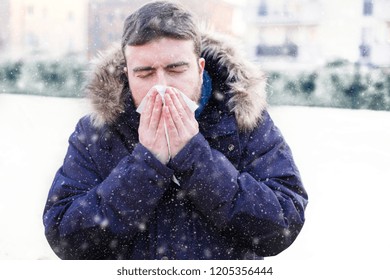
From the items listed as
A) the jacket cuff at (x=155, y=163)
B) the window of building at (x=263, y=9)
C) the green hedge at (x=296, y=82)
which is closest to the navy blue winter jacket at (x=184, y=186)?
the jacket cuff at (x=155, y=163)

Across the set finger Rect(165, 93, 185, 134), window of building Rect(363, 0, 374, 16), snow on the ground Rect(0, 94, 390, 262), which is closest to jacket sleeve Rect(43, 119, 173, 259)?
finger Rect(165, 93, 185, 134)

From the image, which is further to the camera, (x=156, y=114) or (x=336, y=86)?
(x=336, y=86)

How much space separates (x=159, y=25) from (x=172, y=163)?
1.59 feet

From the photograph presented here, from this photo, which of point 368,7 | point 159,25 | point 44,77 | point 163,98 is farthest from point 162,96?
point 44,77

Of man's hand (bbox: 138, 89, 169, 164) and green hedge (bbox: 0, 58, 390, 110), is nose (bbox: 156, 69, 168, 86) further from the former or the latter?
green hedge (bbox: 0, 58, 390, 110)

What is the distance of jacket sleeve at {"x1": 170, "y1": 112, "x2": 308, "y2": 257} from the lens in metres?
1.74

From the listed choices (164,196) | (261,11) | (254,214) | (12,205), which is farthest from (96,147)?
(261,11)

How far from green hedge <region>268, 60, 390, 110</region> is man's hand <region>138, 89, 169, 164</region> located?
1.84m

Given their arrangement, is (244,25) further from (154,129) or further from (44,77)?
(44,77)

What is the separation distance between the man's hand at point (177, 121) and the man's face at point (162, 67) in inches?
3.3

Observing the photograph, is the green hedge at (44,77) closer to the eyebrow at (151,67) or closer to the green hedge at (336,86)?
the green hedge at (336,86)

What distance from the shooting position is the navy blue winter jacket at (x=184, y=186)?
1743mm

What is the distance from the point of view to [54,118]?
195 inches

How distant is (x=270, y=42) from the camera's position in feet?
15.1
